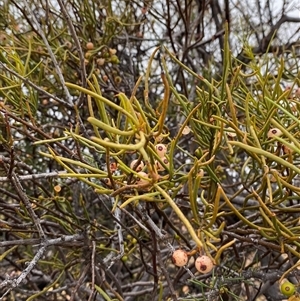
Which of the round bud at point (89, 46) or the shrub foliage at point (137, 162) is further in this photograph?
the round bud at point (89, 46)

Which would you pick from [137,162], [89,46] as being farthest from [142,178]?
[89,46]

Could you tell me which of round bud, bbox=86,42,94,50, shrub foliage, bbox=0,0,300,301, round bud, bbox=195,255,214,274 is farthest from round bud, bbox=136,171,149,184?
round bud, bbox=86,42,94,50

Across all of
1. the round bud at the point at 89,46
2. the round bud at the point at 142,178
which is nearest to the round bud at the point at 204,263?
the round bud at the point at 142,178

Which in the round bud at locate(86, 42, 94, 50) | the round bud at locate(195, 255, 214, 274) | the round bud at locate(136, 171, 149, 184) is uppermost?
the round bud at locate(86, 42, 94, 50)

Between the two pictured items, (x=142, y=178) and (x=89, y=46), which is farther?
(x=89, y=46)

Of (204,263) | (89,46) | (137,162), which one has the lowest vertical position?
(204,263)

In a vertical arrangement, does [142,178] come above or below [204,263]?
above

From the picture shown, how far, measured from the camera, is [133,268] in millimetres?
2609

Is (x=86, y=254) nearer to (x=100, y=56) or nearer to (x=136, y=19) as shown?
(x=100, y=56)

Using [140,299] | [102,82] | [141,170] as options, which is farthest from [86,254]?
[140,299]

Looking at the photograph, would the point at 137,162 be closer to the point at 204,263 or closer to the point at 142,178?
the point at 142,178

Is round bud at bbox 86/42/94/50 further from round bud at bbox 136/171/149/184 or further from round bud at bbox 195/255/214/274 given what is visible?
round bud at bbox 195/255/214/274

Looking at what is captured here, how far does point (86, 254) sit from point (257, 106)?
0.70m

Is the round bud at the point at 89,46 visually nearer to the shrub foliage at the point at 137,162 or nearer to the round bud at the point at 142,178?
the shrub foliage at the point at 137,162
